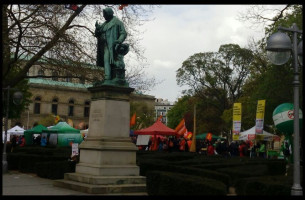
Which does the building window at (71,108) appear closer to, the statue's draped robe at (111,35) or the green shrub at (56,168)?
the green shrub at (56,168)

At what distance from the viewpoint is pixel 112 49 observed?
13648 millimetres

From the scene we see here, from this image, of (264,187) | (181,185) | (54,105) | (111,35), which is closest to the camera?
(264,187)

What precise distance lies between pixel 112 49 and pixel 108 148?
11.4 ft

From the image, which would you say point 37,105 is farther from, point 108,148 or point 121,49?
point 108,148

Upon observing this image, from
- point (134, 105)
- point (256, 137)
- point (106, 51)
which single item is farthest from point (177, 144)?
point (134, 105)

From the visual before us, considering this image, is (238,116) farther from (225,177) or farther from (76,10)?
(225,177)

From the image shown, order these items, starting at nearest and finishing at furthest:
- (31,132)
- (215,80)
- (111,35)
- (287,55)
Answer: (287,55)
(111,35)
(31,132)
(215,80)

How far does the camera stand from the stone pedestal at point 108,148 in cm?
1230

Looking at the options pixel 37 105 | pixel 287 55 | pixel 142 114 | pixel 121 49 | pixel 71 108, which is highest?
pixel 37 105

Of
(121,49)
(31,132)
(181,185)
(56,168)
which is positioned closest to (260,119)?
(56,168)

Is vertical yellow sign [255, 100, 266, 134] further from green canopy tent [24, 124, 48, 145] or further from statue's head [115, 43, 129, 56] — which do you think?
green canopy tent [24, 124, 48, 145]

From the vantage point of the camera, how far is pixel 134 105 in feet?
259

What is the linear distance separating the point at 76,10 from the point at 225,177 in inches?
510

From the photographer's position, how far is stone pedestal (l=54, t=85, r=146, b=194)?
40.3 feet
